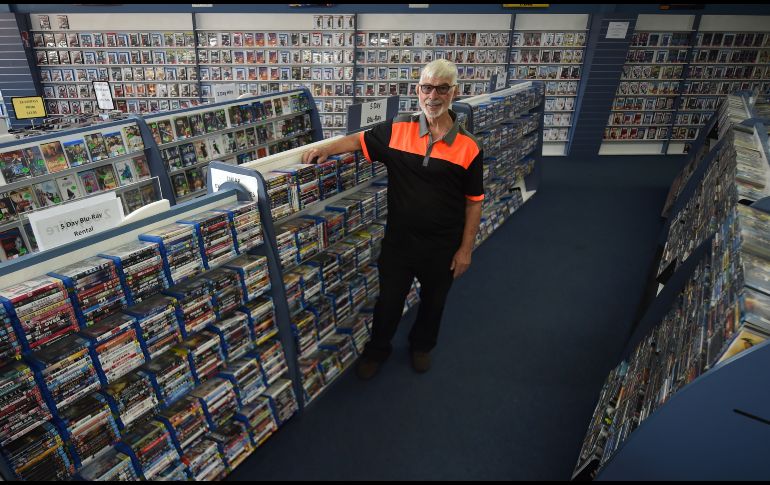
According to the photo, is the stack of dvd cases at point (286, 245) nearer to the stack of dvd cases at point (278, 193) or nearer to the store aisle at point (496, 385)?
the stack of dvd cases at point (278, 193)

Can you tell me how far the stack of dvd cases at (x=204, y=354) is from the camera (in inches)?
94.3

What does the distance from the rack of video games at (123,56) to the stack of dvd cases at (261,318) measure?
9328 millimetres

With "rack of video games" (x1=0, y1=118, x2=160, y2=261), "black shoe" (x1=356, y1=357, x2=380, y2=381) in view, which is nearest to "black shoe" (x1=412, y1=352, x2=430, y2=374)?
"black shoe" (x1=356, y1=357, x2=380, y2=381)

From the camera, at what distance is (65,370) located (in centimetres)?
183

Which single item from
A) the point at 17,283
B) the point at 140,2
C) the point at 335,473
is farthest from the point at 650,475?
the point at 140,2

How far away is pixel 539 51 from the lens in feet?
33.2

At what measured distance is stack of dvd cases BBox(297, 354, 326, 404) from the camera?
324cm

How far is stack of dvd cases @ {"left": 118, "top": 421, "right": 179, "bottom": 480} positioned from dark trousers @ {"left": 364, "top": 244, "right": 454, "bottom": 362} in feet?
5.34

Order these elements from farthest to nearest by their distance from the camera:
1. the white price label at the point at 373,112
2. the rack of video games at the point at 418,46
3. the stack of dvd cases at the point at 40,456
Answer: the rack of video games at the point at 418,46
the white price label at the point at 373,112
the stack of dvd cases at the point at 40,456

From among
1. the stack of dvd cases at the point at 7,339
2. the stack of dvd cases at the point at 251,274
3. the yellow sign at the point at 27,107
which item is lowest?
the stack of dvd cases at the point at 251,274

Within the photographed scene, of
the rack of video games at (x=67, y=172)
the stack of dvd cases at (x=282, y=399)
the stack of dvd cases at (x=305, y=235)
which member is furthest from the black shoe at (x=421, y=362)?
the rack of video games at (x=67, y=172)

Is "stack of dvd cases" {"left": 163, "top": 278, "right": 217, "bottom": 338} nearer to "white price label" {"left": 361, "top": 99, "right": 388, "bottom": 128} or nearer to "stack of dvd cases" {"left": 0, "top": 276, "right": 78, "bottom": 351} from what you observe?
"stack of dvd cases" {"left": 0, "top": 276, "right": 78, "bottom": 351}

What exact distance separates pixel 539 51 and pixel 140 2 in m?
9.05

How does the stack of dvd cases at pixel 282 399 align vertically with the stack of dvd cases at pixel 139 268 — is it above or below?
below
